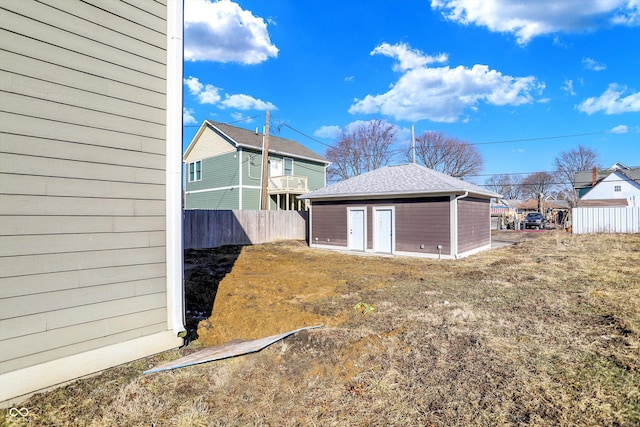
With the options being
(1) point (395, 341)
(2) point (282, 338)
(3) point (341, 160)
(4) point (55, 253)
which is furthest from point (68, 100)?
(3) point (341, 160)

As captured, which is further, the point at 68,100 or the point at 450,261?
the point at 450,261

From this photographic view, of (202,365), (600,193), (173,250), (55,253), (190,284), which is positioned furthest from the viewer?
(600,193)

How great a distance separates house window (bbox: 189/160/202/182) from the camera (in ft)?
71.9

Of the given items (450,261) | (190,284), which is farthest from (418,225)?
(190,284)

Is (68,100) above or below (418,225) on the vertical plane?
above

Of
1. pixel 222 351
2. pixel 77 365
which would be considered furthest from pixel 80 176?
pixel 222 351

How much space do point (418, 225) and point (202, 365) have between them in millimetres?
9941

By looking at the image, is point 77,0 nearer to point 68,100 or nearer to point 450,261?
point 68,100

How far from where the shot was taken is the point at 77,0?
9.01 ft

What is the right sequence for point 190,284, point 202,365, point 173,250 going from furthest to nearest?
point 190,284
point 173,250
point 202,365

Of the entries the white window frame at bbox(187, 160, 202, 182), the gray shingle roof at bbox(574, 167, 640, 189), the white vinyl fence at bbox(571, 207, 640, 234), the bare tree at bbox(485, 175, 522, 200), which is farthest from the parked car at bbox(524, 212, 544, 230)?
the bare tree at bbox(485, 175, 522, 200)

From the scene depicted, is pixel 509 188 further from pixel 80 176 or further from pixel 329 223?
pixel 80 176

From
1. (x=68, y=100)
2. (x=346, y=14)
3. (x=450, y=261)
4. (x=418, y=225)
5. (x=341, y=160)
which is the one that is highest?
(x=346, y=14)

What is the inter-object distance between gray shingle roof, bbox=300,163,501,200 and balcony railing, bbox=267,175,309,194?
185 inches
